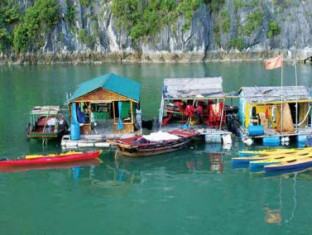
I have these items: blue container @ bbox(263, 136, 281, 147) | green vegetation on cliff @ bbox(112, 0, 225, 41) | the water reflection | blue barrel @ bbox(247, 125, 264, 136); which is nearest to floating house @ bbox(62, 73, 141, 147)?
blue barrel @ bbox(247, 125, 264, 136)

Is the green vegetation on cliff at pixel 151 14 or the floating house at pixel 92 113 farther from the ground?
the green vegetation on cliff at pixel 151 14

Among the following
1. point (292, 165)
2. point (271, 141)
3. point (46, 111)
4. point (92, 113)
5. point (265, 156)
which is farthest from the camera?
point (92, 113)

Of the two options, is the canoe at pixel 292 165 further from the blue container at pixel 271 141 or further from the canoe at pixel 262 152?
the blue container at pixel 271 141

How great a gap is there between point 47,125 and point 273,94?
1480 centimetres

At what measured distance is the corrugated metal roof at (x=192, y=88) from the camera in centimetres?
3584

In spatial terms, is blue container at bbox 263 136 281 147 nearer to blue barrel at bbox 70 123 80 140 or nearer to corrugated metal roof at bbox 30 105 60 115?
blue barrel at bbox 70 123 80 140

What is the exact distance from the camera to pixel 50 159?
99.5 ft

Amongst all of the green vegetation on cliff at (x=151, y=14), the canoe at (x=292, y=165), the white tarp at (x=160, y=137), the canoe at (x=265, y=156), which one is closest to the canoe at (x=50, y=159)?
the white tarp at (x=160, y=137)

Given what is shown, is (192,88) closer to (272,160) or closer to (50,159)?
(272,160)

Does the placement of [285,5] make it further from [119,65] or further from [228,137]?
[228,137]

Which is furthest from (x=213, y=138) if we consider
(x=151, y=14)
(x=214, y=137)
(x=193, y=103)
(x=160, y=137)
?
(x=151, y=14)

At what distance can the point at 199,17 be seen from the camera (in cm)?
9625

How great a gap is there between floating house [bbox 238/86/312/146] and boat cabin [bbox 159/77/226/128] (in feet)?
5.58

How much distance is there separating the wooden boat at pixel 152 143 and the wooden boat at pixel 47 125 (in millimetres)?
5212
